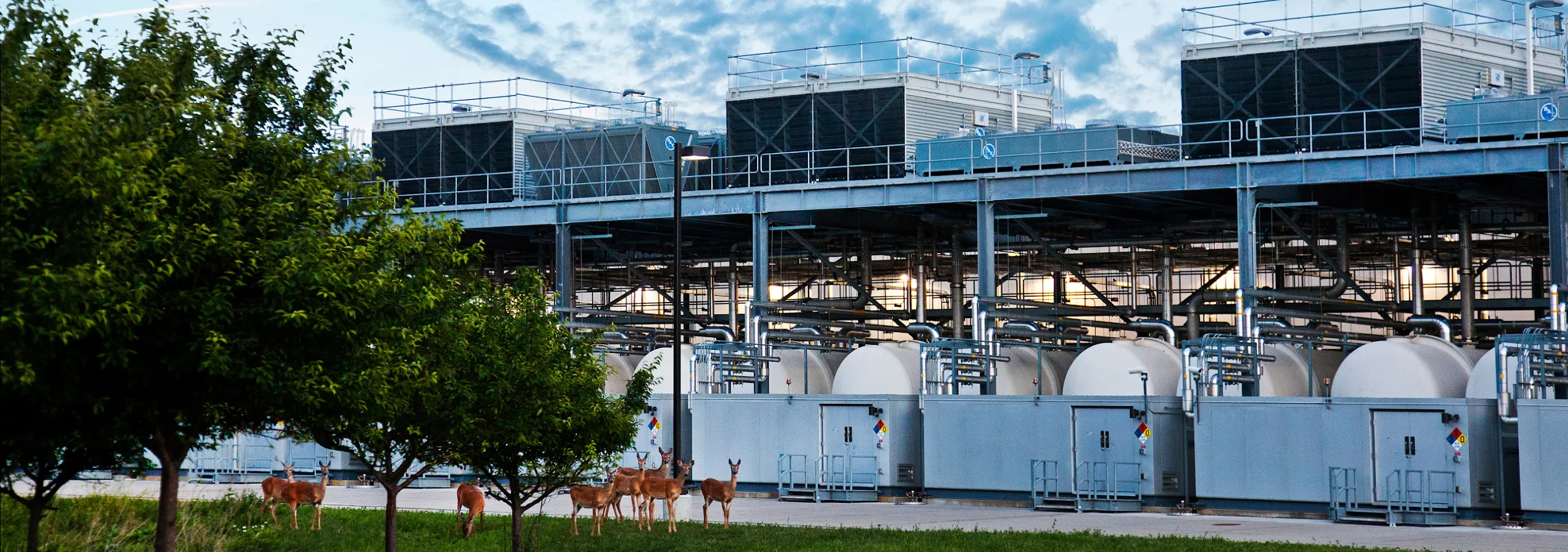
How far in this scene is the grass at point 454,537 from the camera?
70.0ft

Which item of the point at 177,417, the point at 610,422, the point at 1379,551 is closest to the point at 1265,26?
the point at 1379,551

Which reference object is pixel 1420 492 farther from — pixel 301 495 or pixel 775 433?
pixel 301 495

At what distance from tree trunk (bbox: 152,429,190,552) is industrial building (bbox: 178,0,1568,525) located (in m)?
6.60

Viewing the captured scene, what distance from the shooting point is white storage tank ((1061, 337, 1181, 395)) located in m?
32.8

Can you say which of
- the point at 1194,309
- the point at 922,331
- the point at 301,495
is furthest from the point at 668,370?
the point at 1194,309

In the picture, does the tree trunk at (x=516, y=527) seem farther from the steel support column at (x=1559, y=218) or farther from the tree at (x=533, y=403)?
the steel support column at (x=1559, y=218)

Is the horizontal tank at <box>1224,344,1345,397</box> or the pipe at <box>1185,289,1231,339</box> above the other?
the pipe at <box>1185,289,1231,339</box>

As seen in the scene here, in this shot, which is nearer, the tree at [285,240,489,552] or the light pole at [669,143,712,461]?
the tree at [285,240,489,552]

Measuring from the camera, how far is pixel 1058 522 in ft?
91.8

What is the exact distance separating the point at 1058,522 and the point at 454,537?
1061 cm

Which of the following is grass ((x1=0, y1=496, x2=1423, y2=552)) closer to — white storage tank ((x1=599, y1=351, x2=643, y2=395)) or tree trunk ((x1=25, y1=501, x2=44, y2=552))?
tree trunk ((x1=25, y1=501, x2=44, y2=552))

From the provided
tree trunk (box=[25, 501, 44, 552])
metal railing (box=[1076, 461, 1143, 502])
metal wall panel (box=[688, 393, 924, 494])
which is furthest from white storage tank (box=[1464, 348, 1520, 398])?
tree trunk (box=[25, 501, 44, 552])

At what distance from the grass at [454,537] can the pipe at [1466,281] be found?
727 inches

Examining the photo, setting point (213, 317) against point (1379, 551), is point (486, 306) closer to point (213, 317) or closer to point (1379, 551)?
point (213, 317)
